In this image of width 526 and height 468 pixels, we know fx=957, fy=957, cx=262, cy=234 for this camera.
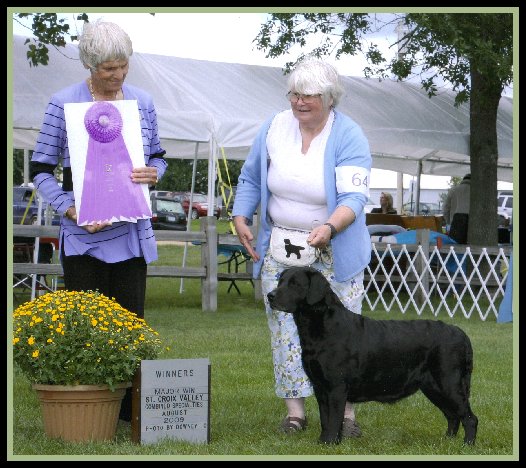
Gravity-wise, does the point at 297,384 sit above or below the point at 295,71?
below

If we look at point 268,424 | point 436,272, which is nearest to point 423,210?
point 436,272

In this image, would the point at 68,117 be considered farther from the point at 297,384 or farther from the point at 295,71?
the point at 297,384

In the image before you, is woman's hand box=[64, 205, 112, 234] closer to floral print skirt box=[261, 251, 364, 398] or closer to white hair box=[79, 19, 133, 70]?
white hair box=[79, 19, 133, 70]

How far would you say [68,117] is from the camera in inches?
144

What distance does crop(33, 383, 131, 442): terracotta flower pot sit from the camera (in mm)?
3674

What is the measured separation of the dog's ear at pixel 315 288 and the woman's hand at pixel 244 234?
485 mm

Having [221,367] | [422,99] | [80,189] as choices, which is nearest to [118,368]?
[80,189]

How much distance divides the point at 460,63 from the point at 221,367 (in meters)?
6.43

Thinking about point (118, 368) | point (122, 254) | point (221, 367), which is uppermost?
point (122, 254)

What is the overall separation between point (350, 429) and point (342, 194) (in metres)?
0.98

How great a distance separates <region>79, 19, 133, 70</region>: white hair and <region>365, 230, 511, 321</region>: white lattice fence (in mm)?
6802

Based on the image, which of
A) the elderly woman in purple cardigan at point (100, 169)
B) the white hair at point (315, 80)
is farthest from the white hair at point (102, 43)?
the white hair at point (315, 80)

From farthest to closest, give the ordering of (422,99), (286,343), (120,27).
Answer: (422,99)
(286,343)
(120,27)

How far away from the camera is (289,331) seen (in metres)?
4.04
